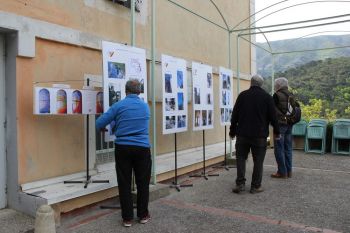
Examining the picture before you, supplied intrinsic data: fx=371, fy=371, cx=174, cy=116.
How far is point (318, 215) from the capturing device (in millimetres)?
5055

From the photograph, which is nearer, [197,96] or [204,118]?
[197,96]

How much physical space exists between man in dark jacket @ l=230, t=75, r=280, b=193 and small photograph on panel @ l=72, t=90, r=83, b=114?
2572 millimetres

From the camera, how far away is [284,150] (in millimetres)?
7363

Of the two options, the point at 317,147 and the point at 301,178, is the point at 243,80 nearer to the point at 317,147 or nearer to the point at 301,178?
the point at 317,147

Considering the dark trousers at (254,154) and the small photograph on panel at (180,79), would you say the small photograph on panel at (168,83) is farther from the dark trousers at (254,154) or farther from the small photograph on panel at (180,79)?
the dark trousers at (254,154)

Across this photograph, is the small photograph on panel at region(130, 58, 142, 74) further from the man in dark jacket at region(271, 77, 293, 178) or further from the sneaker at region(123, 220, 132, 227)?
the man in dark jacket at region(271, 77, 293, 178)

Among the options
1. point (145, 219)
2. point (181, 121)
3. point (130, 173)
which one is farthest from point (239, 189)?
point (130, 173)

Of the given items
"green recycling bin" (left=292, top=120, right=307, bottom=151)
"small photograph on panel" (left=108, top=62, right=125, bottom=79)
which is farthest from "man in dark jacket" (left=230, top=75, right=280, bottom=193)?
"green recycling bin" (left=292, top=120, right=307, bottom=151)

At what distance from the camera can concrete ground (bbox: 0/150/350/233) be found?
4.54 metres

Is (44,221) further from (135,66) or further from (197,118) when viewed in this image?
(197,118)

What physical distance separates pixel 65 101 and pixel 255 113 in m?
2.96

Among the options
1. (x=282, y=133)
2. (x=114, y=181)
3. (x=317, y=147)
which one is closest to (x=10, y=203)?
(x=114, y=181)

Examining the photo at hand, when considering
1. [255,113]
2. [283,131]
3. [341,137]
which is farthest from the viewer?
[341,137]

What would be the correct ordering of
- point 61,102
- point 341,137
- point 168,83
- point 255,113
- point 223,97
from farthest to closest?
1. point 341,137
2. point 223,97
3. point 168,83
4. point 255,113
5. point 61,102
